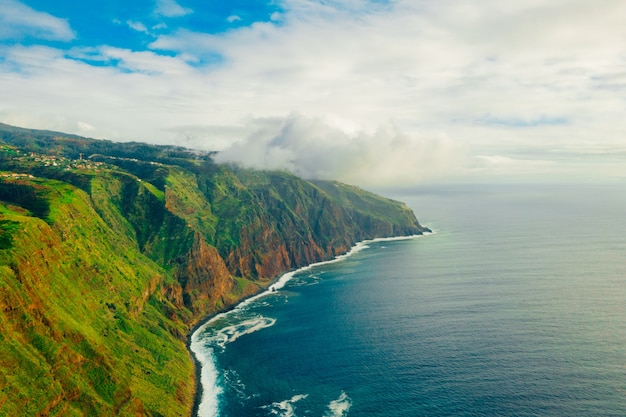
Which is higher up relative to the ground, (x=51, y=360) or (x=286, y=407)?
(x=51, y=360)

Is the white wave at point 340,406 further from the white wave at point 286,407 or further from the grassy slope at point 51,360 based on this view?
the grassy slope at point 51,360

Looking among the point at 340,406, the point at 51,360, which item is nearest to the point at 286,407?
the point at 340,406

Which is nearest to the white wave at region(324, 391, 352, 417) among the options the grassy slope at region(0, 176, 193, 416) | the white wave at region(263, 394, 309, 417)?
the white wave at region(263, 394, 309, 417)

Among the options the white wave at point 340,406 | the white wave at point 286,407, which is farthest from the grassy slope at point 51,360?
the white wave at point 340,406

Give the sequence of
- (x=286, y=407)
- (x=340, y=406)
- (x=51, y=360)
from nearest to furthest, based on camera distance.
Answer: (x=51, y=360), (x=340, y=406), (x=286, y=407)

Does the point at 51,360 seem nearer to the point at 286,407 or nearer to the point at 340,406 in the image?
the point at 286,407

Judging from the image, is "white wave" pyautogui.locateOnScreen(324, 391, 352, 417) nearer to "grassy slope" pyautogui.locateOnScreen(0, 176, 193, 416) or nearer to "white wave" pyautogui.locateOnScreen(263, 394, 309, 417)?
"white wave" pyautogui.locateOnScreen(263, 394, 309, 417)

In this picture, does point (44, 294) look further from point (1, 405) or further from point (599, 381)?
point (599, 381)
